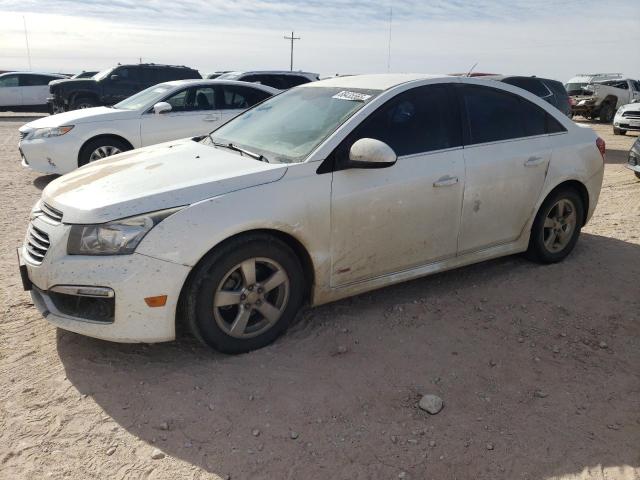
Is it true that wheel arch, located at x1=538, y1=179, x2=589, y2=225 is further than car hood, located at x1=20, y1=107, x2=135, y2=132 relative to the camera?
No

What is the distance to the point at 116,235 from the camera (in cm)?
300

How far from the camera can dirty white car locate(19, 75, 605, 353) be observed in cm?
304

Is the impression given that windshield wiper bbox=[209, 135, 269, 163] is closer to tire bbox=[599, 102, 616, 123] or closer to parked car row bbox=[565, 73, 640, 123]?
parked car row bbox=[565, 73, 640, 123]

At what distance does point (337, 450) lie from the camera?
2631 millimetres

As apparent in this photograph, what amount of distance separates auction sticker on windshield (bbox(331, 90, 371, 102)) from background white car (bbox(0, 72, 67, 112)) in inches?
791

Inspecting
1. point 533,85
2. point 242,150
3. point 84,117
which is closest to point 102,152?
point 84,117

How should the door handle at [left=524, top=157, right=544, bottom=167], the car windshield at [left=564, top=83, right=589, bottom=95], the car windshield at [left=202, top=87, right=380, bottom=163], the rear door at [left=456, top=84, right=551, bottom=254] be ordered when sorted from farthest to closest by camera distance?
the car windshield at [left=564, top=83, right=589, bottom=95] → the door handle at [left=524, top=157, right=544, bottom=167] → the rear door at [left=456, top=84, right=551, bottom=254] → the car windshield at [left=202, top=87, right=380, bottom=163]

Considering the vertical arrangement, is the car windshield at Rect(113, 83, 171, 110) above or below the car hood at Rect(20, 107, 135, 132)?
above

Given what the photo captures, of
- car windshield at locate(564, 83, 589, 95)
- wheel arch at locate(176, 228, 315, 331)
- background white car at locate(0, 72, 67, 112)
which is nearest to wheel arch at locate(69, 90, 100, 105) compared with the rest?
background white car at locate(0, 72, 67, 112)

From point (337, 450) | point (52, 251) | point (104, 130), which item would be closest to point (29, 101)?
point (104, 130)

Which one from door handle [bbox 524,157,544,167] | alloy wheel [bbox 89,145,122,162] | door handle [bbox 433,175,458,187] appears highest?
door handle [bbox 524,157,544,167]

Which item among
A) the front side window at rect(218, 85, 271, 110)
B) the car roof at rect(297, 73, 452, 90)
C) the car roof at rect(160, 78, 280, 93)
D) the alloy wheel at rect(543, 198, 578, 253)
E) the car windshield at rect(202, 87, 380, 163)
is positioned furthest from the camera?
the front side window at rect(218, 85, 271, 110)

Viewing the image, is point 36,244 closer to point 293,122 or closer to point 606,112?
point 293,122

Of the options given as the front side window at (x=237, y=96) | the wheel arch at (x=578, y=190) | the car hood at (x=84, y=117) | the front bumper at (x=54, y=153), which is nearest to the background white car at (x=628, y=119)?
the front side window at (x=237, y=96)
